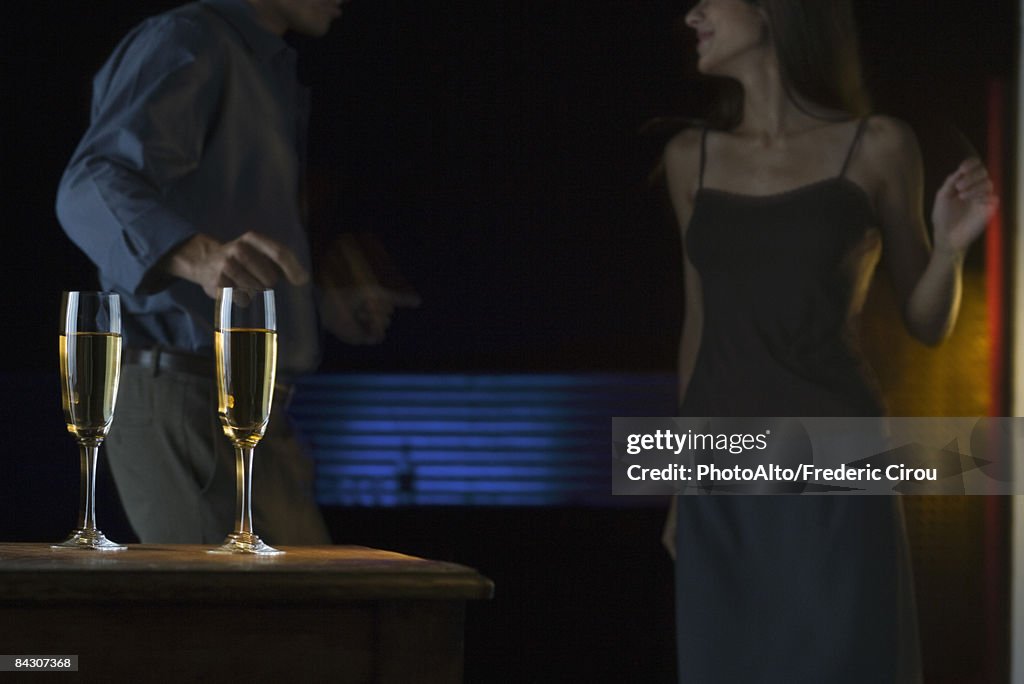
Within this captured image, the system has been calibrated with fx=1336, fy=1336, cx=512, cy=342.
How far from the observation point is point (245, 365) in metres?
1.08

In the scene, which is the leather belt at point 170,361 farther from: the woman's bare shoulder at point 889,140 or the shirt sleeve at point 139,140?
the woman's bare shoulder at point 889,140

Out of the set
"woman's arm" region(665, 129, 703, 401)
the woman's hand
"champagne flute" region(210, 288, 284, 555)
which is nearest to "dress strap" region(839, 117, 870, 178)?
the woman's hand

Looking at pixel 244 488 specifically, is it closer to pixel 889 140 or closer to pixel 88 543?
pixel 88 543

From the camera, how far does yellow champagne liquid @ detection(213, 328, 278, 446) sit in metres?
1.08

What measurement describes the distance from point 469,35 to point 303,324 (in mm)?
713

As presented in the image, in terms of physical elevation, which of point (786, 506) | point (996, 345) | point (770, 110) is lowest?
point (786, 506)

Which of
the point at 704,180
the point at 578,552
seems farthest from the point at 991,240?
the point at 578,552

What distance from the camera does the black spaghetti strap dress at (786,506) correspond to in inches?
109

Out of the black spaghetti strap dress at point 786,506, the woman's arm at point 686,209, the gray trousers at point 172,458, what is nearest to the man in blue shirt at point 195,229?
the gray trousers at point 172,458

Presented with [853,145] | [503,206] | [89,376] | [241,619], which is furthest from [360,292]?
[241,619]

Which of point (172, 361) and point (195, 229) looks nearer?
point (172, 361)

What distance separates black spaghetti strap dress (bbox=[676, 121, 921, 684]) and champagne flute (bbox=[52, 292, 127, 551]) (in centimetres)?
180

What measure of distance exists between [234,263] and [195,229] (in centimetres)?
71

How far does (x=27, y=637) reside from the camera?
2.92ft
